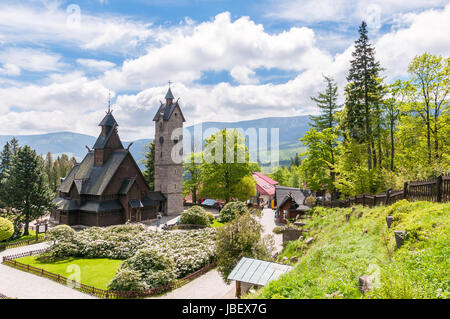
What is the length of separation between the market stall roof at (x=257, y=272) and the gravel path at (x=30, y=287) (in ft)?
33.3

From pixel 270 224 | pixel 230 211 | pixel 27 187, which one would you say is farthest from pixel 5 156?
pixel 270 224

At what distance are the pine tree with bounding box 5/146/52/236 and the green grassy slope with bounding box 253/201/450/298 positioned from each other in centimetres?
3325

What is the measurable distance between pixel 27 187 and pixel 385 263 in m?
37.2

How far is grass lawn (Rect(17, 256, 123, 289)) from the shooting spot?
19744 mm

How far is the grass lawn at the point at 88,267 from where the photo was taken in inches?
777

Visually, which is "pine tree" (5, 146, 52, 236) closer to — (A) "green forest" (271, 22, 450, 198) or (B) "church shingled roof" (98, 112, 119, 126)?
(B) "church shingled roof" (98, 112, 119, 126)

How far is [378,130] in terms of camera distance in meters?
27.7

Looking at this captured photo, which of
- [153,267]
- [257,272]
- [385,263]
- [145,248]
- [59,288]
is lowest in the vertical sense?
[59,288]

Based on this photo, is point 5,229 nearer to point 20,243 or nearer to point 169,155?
point 20,243

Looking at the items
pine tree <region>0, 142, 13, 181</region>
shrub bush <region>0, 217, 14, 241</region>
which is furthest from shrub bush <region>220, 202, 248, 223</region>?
pine tree <region>0, 142, 13, 181</region>

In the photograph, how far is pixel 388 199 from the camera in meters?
17.2

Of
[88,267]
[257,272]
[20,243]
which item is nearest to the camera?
[257,272]
